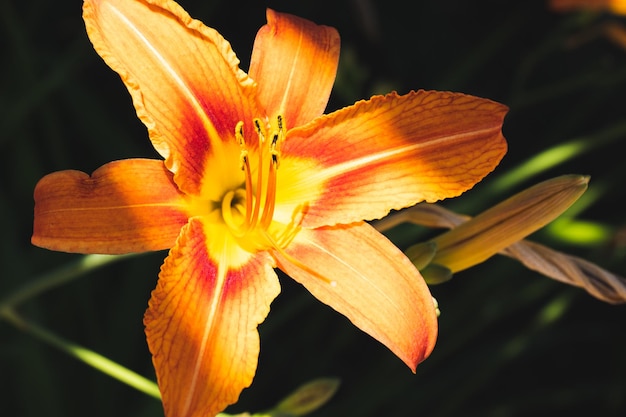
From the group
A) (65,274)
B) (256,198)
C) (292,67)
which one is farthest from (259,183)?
(65,274)

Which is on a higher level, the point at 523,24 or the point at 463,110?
the point at 463,110

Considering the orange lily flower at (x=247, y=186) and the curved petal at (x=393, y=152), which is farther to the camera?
the curved petal at (x=393, y=152)

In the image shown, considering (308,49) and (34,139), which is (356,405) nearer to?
(308,49)

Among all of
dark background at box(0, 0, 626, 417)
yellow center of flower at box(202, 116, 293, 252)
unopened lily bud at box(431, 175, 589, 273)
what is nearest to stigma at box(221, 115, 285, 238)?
yellow center of flower at box(202, 116, 293, 252)

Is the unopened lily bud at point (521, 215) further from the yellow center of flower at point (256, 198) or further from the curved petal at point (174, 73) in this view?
the curved petal at point (174, 73)

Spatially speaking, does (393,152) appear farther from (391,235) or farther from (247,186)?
(391,235)

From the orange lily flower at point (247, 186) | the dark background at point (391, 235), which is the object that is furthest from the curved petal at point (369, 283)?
the dark background at point (391, 235)

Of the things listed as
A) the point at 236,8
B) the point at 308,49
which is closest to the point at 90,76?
the point at 236,8
